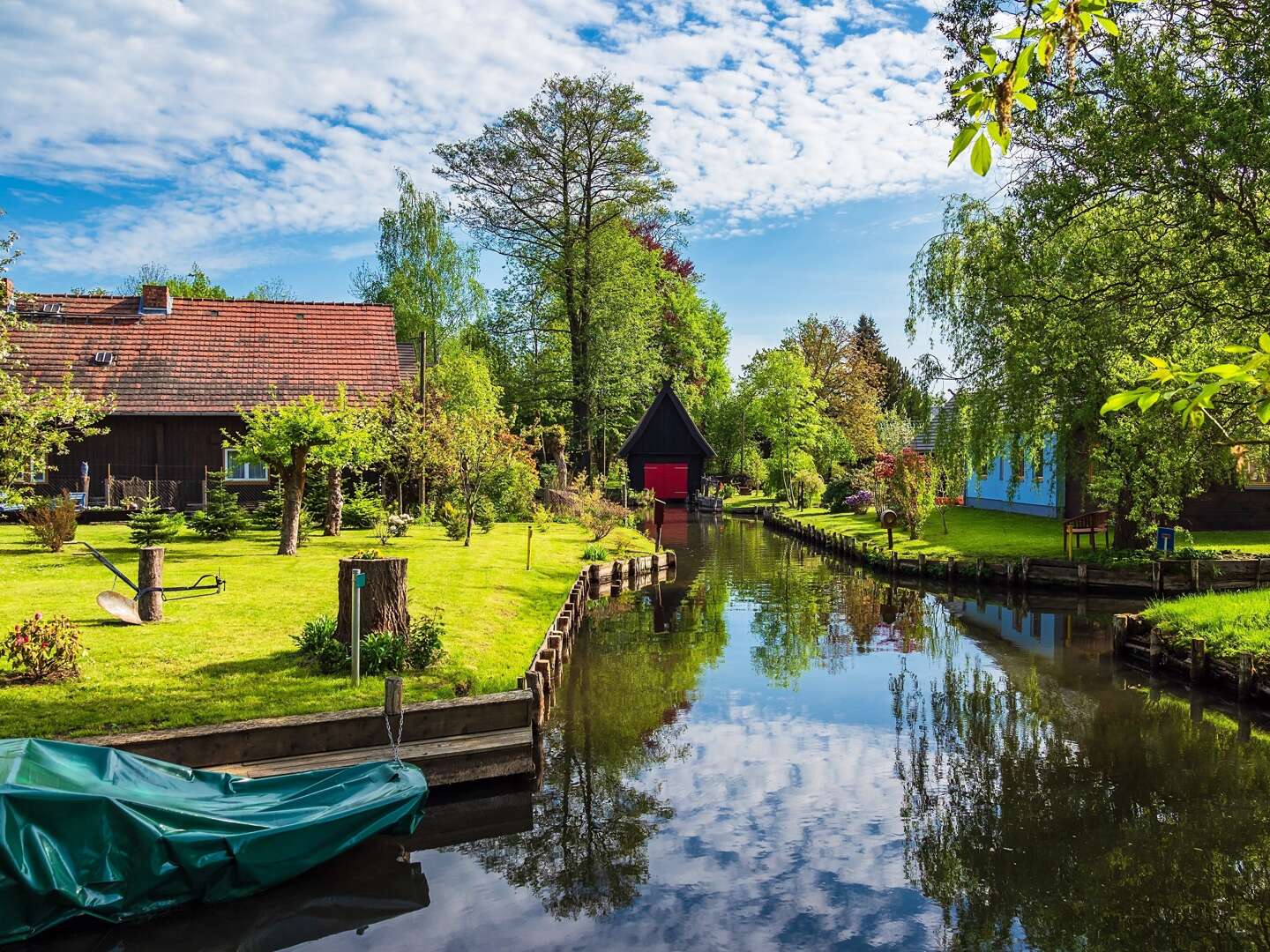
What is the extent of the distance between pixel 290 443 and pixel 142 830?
11.9 meters

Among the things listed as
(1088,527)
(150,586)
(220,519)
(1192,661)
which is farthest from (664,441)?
(150,586)

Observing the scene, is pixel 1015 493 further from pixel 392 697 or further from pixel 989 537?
pixel 392 697

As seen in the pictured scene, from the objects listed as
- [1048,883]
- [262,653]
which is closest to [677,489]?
[262,653]

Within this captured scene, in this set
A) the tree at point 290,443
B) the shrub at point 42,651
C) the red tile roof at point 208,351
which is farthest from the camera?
the red tile roof at point 208,351

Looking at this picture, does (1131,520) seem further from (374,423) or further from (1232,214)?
(374,423)

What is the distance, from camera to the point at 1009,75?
9.70ft

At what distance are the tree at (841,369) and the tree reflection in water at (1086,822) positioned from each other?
41.2 meters

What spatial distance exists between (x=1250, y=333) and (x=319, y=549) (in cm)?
1825

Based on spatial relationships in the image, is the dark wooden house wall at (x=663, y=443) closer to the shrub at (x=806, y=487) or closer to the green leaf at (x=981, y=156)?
the shrub at (x=806, y=487)

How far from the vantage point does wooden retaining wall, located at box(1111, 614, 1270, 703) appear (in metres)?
12.2

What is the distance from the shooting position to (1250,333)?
15.4 m

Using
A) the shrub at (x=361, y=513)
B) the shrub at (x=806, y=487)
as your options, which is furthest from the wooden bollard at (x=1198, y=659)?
the shrub at (x=806, y=487)

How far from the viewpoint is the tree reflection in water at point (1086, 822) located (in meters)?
6.68

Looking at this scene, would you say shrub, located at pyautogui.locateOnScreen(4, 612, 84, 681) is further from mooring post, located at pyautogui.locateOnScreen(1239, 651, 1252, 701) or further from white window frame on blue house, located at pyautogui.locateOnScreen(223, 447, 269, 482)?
white window frame on blue house, located at pyautogui.locateOnScreen(223, 447, 269, 482)
